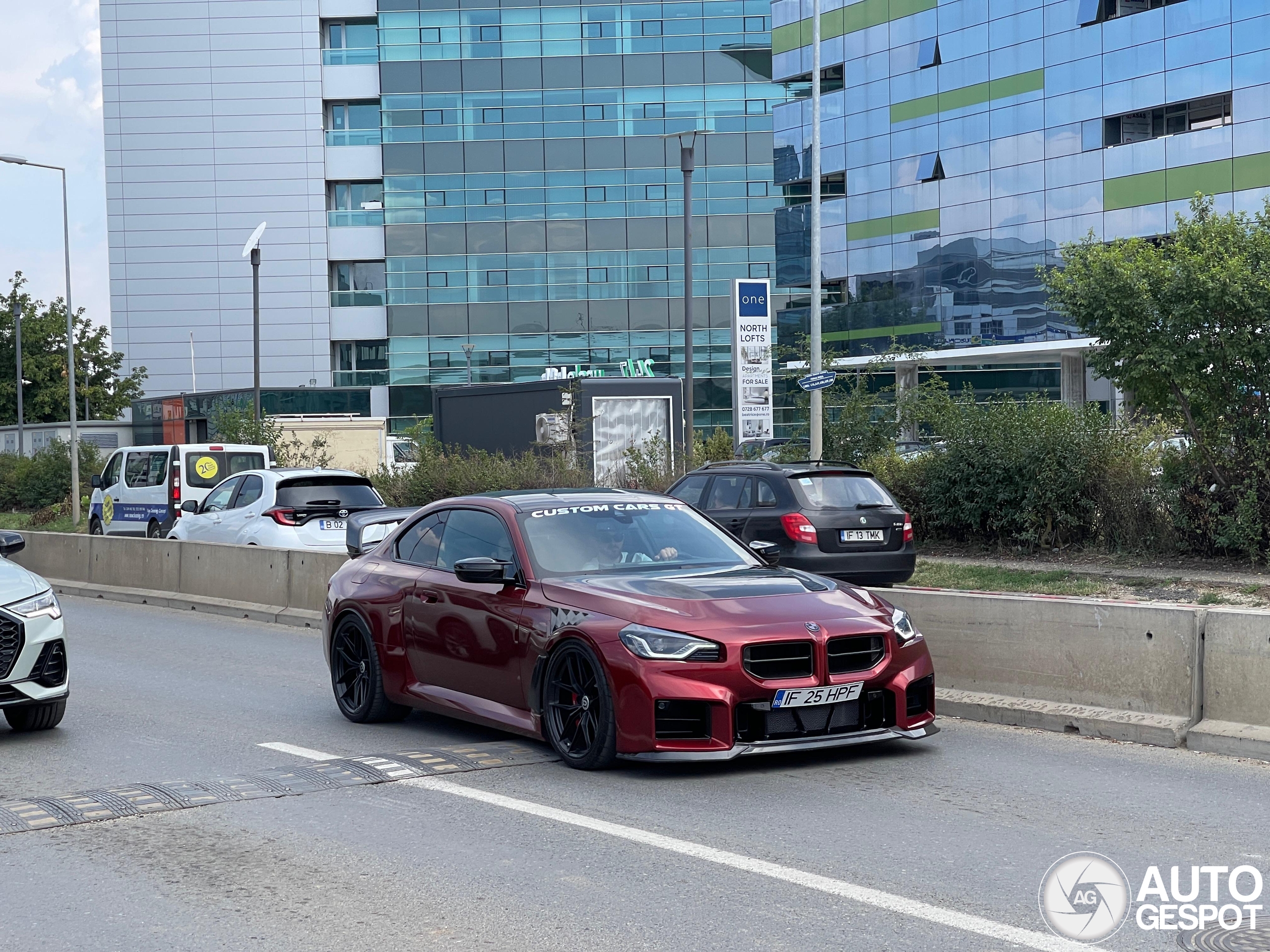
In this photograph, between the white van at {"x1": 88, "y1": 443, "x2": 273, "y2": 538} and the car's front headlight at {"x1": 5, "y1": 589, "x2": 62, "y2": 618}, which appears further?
the white van at {"x1": 88, "y1": 443, "x2": 273, "y2": 538}

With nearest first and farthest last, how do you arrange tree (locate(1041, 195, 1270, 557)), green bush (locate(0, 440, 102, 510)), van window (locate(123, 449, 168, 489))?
tree (locate(1041, 195, 1270, 557)), van window (locate(123, 449, 168, 489)), green bush (locate(0, 440, 102, 510))

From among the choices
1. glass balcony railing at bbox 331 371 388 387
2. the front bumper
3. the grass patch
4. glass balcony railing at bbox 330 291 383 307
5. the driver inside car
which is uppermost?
glass balcony railing at bbox 330 291 383 307

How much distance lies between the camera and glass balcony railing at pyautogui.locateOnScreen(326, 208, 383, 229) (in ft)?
236

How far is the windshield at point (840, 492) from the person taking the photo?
16.4m

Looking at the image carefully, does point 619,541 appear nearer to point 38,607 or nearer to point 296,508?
point 38,607

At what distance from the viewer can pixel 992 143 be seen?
5569 cm

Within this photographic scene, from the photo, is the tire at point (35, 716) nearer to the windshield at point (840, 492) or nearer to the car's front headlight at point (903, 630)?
the car's front headlight at point (903, 630)

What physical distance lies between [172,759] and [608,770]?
2.51 metres

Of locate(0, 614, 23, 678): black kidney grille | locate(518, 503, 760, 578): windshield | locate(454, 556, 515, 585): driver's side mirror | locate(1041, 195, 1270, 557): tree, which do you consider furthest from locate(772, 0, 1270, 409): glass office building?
locate(0, 614, 23, 678): black kidney grille

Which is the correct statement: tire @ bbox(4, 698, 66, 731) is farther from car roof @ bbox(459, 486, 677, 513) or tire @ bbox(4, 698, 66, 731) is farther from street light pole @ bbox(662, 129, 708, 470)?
street light pole @ bbox(662, 129, 708, 470)

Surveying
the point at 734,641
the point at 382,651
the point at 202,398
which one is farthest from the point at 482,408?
the point at 202,398

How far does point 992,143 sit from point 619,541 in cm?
5033

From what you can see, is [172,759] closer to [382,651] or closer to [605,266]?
[382,651]

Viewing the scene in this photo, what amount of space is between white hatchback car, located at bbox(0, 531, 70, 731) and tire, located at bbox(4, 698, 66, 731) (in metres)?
0.03
